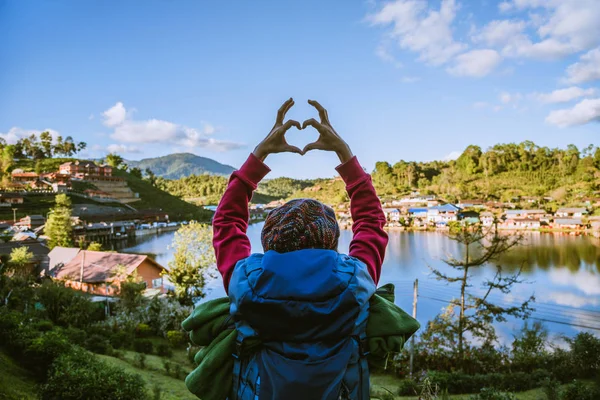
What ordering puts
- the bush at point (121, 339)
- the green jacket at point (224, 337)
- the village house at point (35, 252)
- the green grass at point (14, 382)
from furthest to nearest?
the village house at point (35, 252) < the bush at point (121, 339) < the green grass at point (14, 382) < the green jacket at point (224, 337)

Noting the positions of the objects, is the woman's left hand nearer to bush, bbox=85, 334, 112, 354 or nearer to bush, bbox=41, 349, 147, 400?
bush, bbox=41, 349, 147, 400

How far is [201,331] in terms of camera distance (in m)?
0.90

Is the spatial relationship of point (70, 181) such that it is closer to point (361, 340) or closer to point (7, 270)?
point (7, 270)

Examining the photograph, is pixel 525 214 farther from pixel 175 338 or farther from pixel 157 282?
pixel 175 338

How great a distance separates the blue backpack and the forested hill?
147 feet

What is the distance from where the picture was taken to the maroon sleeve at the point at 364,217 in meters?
1.02

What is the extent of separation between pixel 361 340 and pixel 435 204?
57.3 meters

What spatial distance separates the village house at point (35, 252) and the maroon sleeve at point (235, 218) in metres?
22.4

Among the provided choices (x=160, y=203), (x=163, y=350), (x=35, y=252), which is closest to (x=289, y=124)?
(x=163, y=350)

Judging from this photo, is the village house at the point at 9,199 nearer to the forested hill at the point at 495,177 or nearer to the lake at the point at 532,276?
the lake at the point at 532,276

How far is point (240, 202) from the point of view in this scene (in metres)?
1.07

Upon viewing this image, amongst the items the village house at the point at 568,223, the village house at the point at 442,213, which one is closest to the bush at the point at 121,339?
the village house at the point at 442,213

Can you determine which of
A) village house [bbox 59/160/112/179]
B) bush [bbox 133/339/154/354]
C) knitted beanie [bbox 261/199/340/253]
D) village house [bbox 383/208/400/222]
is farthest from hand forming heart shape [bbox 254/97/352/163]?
village house [bbox 59/160/112/179]

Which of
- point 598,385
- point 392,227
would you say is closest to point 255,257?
point 598,385
